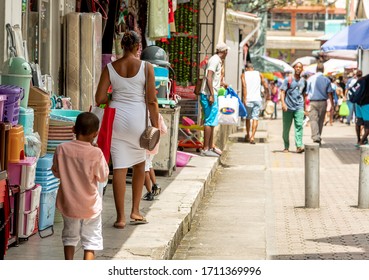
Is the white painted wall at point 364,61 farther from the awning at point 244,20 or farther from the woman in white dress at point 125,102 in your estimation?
the woman in white dress at point 125,102

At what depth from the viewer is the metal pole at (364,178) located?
1269 centimetres

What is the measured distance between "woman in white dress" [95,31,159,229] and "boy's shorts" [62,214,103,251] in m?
1.95

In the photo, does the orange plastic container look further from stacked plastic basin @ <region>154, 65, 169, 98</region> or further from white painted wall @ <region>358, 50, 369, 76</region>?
white painted wall @ <region>358, 50, 369, 76</region>

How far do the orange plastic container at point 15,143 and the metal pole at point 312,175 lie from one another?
4936 mm

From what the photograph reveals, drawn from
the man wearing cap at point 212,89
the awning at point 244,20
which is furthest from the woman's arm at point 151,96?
the awning at point 244,20

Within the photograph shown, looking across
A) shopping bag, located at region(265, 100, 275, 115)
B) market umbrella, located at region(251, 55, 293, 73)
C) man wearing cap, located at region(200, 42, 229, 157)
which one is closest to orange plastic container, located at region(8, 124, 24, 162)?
man wearing cap, located at region(200, 42, 229, 157)

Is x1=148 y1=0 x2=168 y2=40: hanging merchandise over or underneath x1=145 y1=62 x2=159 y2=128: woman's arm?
over

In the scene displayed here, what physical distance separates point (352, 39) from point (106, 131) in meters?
14.3

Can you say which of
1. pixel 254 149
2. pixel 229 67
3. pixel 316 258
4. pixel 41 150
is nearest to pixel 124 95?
pixel 41 150

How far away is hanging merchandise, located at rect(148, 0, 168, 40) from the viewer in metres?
15.1

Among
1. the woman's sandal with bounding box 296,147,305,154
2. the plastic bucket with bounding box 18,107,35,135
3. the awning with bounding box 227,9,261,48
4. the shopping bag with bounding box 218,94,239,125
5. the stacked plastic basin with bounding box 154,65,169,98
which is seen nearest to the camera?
the plastic bucket with bounding box 18,107,35,135

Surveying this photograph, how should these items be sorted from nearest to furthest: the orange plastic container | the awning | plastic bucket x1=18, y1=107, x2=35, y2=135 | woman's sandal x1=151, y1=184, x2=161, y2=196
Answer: the orange plastic container < plastic bucket x1=18, y1=107, x2=35, y2=135 < woman's sandal x1=151, y1=184, x2=161, y2=196 < the awning

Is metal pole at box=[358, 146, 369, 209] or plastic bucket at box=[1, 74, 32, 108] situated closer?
plastic bucket at box=[1, 74, 32, 108]

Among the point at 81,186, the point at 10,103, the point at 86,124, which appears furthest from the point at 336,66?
the point at 81,186
